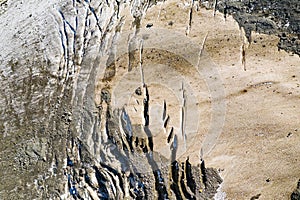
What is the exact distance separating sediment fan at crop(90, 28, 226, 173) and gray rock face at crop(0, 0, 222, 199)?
0.07 ft

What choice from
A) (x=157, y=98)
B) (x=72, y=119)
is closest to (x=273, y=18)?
(x=157, y=98)

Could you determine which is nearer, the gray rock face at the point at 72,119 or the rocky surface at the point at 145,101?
the rocky surface at the point at 145,101

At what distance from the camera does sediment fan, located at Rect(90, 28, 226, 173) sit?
18.6ft

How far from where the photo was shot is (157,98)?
5.82 m

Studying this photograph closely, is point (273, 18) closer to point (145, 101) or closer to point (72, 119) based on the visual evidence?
point (145, 101)

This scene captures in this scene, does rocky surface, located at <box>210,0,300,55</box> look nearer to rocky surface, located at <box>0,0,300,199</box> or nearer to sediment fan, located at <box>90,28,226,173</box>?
rocky surface, located at <box>0,0,300,199</box>

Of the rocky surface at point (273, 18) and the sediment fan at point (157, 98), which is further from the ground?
the rocky surface at point (273, 18)

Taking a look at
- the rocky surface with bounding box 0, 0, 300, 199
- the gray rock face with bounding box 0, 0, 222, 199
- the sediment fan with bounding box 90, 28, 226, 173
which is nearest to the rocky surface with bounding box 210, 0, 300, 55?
the rocky surface with bounding box 0, 0, 300, 199

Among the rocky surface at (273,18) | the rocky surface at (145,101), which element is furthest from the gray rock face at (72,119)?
the rocky surface at (273,18)

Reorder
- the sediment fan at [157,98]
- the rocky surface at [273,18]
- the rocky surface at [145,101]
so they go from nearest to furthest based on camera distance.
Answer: the rocky surface at [273,18] < the rocky surface at [145,101] < the sediment fan at [157,98]

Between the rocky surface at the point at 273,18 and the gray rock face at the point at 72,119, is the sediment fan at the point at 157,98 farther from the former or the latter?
the rocky surface at the point at 273,18

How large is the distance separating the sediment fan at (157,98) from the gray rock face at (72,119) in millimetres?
22

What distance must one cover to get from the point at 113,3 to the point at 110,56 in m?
0.86

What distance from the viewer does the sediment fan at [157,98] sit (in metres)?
5.67
